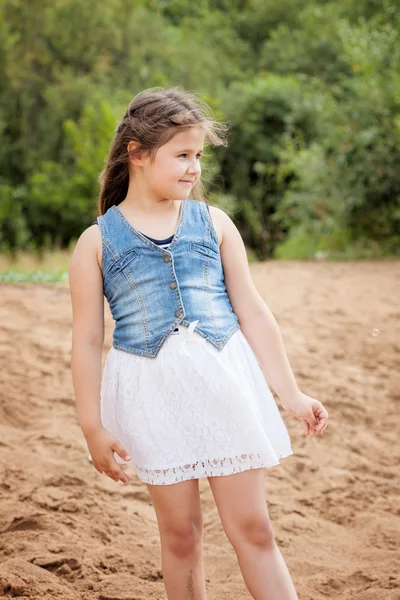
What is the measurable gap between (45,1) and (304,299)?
10.3 metres

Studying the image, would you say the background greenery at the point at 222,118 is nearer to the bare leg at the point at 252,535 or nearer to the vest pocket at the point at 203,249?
the vest pocket at the point at 203,249

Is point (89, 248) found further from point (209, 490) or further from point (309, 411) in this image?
point (209, 490)

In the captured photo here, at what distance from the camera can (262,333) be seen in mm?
2230

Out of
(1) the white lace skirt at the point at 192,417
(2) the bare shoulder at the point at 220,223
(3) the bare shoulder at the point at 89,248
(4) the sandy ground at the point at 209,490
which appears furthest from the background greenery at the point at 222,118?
(1) the white lace skirt at the point at 192,417

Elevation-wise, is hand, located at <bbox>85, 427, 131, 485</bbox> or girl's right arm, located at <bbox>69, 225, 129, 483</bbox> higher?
girl's right arm, located at <bbox>69, 225, 129, 483</bbox>

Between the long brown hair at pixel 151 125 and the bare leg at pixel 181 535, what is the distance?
902 millimetres

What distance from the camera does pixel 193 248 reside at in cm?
→ 216

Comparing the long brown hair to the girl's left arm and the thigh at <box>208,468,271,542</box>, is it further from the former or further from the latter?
the thigh at <box>208,468,271,542</box>

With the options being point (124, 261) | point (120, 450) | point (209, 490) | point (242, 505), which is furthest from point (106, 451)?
point (209, 490)

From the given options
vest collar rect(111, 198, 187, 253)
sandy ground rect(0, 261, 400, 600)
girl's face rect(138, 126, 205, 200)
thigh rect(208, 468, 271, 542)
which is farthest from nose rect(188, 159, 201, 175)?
sandy ground rect(0, 261, 400, 600)

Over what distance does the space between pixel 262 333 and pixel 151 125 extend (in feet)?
2.23

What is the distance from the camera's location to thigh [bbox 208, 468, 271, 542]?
2031mm

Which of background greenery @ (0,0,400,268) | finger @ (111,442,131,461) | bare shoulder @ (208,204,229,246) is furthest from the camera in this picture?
background greenery @ (0,0,400,268)

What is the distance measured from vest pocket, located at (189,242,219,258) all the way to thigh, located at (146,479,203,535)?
2.10 feet
